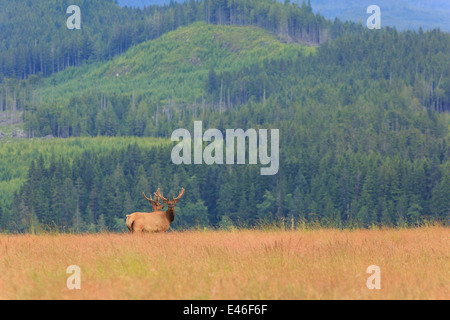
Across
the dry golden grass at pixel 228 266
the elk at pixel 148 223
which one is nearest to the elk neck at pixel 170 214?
the elk at pixel 148 223

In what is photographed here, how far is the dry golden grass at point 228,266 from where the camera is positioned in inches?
460

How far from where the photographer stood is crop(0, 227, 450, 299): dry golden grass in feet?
38.4

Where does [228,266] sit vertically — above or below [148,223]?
above

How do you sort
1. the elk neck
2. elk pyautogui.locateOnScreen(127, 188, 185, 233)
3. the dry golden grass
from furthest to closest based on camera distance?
the elk neck, elk pyautogui.locateOnScreen(127, 188, 185, 233), the dry golden grass

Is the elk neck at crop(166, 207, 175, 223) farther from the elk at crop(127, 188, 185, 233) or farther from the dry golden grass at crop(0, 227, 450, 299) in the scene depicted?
the dry golden grass at crop(0, 227, 450, 299)

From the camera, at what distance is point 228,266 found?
1380 cm

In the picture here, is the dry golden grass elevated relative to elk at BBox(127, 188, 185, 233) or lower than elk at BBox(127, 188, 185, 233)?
elevated

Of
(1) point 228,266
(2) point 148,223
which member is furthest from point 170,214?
(1) point 228,266

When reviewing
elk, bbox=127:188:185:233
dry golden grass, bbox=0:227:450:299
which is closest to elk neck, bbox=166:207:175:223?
elk, bbox=127:188:185:233

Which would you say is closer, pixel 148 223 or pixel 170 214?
pixel 148 223

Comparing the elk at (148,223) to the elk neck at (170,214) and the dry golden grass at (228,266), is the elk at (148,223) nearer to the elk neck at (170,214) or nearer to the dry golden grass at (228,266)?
the elk neck at (170,214)

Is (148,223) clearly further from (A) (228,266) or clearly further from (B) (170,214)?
(A) (228,266)

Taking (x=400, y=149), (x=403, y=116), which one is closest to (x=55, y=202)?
(x=400, y=149)

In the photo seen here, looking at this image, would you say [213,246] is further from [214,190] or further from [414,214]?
[214,190]
